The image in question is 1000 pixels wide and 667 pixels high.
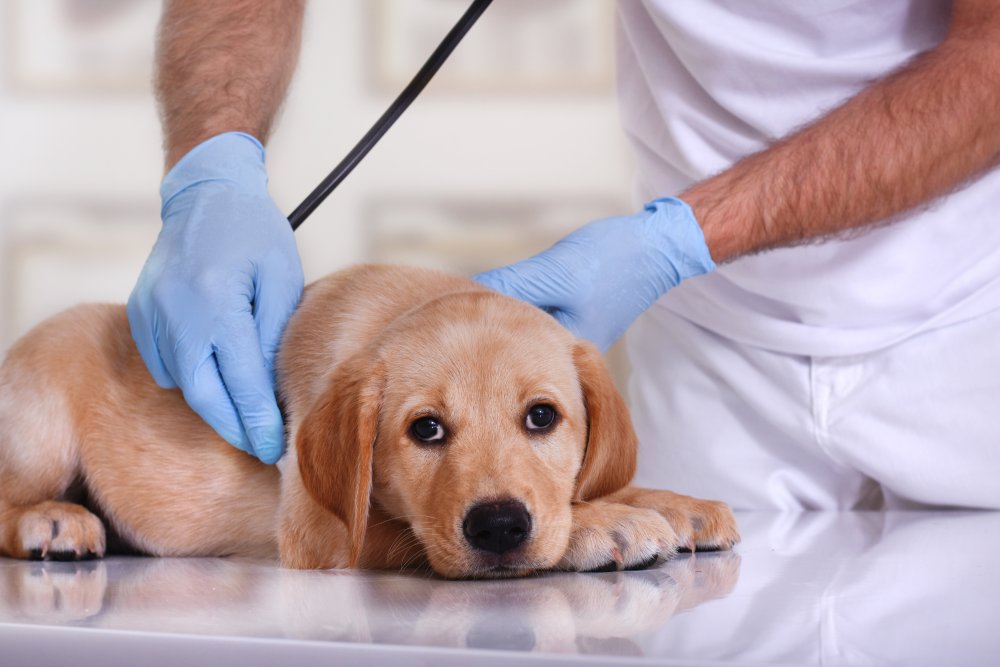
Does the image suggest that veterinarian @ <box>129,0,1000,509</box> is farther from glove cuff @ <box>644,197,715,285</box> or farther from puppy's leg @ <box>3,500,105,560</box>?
puppy's leg @ <box>3,500,105,560</box>

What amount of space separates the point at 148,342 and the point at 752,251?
92cm

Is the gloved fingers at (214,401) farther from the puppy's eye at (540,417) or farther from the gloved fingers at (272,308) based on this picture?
the puppy's eye at (540,417)

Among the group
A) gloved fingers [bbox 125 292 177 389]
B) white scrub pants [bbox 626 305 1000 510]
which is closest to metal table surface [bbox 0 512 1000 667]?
gloved fingers [bbox 125 292 177 389]

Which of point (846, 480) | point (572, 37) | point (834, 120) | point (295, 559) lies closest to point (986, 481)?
point (846, 480)

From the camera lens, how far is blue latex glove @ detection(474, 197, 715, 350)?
1.59m

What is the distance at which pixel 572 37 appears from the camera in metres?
4.61

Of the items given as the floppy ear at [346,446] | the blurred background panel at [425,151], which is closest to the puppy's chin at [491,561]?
the floppy ear at [346,446]

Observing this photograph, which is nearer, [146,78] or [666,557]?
[666,557]

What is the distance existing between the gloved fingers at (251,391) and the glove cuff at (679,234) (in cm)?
62

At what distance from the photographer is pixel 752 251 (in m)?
1.62

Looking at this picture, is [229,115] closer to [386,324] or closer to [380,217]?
[386,324]

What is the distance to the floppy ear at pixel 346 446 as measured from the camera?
1.24m

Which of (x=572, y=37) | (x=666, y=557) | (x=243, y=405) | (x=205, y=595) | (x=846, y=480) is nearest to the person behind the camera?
(x=205, y=595)

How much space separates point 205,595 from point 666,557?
0.53m
